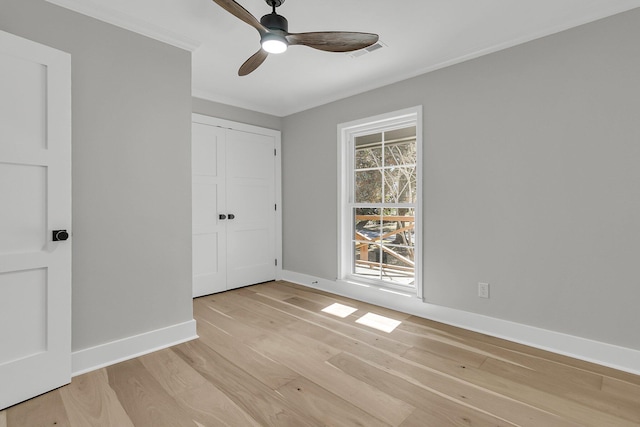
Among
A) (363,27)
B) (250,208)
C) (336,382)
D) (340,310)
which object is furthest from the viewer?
(250,208)

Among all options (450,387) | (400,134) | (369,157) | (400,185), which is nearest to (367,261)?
(400,185)

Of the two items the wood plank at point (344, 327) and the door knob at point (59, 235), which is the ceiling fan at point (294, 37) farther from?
the wood plank at point (344, 327)

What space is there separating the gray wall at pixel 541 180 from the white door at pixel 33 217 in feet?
9.47

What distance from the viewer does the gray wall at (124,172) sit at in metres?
2.16

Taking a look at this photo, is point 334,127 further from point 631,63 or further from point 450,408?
point 450,408

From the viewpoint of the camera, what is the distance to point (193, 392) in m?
1.94

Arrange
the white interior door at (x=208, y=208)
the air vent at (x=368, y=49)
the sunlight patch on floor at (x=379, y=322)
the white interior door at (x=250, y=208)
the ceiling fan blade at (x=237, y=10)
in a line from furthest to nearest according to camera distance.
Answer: the white interior door at (x=250, y=208) → the white interior door at (x=208, y=208) → the sunlight patch on floor at (x=379, y=322) → the air vent at (x=368, y=49) → the ceiling fan blade at (x=237, y=10)

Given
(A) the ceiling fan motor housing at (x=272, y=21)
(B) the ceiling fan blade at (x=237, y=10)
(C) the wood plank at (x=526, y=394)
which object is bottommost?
(C) the wood plank at (x=526, y=394)

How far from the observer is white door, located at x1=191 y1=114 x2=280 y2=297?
3.85 m

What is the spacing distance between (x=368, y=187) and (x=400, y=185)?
44 centimetres

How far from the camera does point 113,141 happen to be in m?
2.32

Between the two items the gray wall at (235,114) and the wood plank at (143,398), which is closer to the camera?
the wood plank at (143,398)

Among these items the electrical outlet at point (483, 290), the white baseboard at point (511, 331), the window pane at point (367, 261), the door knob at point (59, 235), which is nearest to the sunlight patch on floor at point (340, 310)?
the white baseboard at point (511, 331)

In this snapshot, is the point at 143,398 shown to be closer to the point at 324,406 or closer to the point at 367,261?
the point at 324,406
